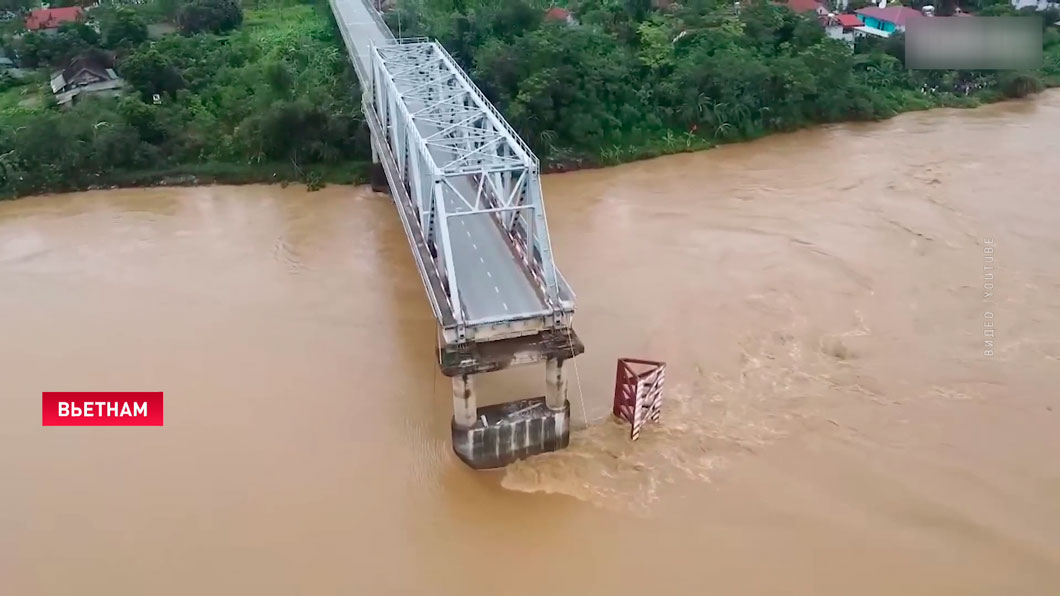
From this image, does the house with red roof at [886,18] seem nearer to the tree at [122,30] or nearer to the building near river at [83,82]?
the building near river at [83,82]

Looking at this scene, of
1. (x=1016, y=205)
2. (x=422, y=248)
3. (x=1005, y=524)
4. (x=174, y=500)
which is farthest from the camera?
(x=1016, y=205)

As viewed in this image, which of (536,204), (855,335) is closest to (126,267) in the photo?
(536,204)

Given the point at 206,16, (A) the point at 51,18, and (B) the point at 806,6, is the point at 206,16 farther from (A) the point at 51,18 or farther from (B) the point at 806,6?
(B) the point at 806,6

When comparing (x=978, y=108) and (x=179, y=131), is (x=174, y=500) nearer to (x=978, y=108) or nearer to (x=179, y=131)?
(x=179, y=131)

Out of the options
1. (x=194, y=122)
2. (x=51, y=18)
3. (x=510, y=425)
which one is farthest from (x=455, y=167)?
(x=51, y=18)

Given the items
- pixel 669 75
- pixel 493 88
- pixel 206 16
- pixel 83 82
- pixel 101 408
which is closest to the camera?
pixel 101 408

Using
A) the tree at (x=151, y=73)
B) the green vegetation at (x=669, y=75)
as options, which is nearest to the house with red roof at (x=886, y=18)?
the green vegetation at (x=669, y=75)
